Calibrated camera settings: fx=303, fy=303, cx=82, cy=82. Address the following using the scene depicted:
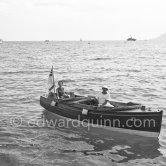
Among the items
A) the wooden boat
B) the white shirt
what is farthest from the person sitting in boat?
the wooden boat

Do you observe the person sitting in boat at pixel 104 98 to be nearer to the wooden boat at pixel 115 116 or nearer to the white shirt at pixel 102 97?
the white shirt at pixel 102 97

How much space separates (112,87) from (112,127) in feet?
49.3

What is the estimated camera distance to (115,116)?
15180mm

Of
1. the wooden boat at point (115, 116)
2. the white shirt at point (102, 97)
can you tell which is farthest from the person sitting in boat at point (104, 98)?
the wooden boat at point (115, 116)

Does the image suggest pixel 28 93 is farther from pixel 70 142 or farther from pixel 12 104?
pixel 70 142

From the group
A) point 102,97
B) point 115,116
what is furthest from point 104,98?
point 115,116

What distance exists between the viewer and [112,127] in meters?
15.6

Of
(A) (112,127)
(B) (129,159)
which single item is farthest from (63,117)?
(B) (129,159)

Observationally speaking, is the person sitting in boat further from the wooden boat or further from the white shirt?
the wooden boat

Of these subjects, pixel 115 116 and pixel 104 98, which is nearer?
pixel 115 116

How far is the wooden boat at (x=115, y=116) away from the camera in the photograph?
14.5 metres

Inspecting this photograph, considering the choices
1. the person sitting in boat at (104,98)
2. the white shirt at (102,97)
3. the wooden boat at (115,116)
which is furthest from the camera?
the white shirt at (102,97)

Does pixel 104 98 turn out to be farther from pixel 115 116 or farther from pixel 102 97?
pixel 115 116

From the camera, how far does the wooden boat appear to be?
1450cm
